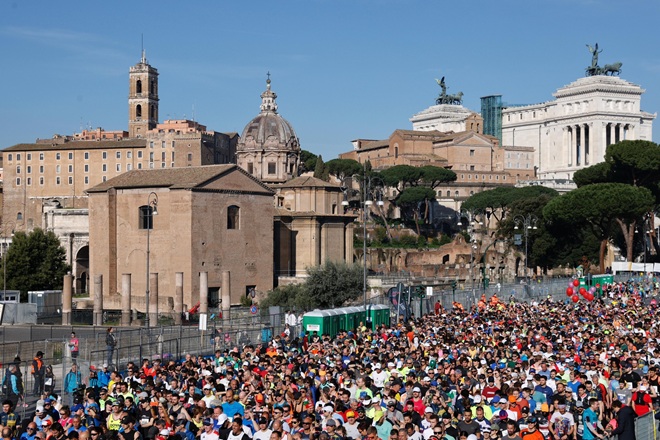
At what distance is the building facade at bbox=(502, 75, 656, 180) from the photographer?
13100 centimetres

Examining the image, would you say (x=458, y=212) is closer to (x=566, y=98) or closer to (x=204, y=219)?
(x=566, y=98)

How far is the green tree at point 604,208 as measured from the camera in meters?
67.4

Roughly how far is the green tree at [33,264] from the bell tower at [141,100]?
6167 centimetres

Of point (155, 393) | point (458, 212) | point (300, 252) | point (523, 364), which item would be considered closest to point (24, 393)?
point (155, 393)

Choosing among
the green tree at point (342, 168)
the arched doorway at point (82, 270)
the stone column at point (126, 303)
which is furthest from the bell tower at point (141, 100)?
the stone column at point (126, 303)

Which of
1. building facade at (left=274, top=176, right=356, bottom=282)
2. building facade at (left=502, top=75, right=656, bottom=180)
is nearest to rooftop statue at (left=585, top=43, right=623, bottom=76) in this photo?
building facade at (left=502, top=75, right=656, bottom=180)

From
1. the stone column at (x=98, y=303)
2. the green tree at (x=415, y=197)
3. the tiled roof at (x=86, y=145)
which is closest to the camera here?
the stone column at (x=98, y=303)

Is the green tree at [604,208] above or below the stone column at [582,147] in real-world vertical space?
below

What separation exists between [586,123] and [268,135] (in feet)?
209

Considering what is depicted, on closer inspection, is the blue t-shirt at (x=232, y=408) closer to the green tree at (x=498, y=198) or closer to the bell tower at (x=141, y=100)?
the green tree at (x=498, y=198)

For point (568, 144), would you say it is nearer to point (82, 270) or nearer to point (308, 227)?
point (308, 227)

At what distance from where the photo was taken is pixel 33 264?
63.0 meters

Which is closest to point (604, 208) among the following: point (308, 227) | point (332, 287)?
point (308, 227)

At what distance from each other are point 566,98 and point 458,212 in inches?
1427
